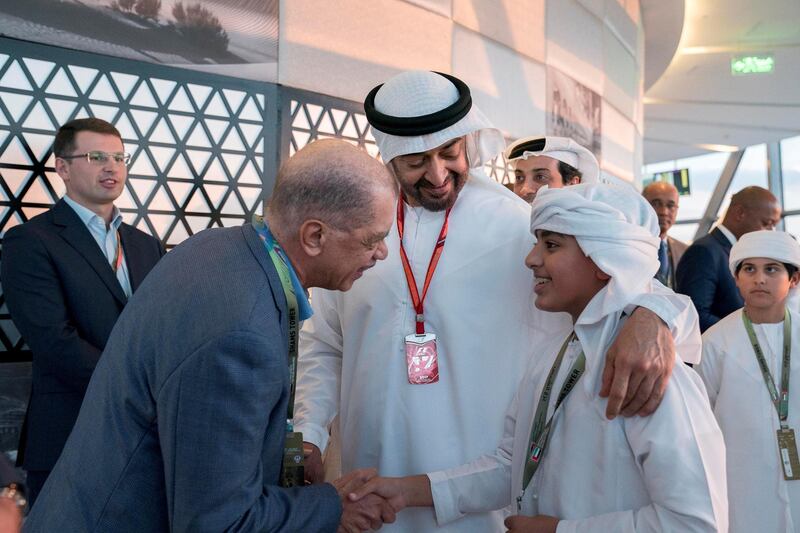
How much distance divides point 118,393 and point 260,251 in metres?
0.36

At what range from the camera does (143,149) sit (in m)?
3.51

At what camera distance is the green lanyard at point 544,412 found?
1.61m

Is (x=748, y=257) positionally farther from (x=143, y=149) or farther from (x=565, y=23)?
(x=565, y=23)

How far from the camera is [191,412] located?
120cm

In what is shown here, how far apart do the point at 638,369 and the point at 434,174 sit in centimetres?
84

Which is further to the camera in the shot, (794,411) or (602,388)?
(794,411)

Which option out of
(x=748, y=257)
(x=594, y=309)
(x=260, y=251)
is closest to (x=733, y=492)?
(x=748, y=257)

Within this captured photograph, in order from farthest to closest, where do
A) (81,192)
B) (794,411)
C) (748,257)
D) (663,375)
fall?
1. (748,257)
2. (794,411)
3. (81,192)
4. (663,375)

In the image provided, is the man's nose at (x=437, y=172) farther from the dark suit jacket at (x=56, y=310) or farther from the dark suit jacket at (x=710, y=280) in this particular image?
the dark suit jacket at (x=710, y=280)

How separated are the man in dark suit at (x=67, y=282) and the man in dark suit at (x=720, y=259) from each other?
2.96 m

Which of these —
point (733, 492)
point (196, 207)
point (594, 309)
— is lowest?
point (733, 492)

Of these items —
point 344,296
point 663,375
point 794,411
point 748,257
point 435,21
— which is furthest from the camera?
point 435,21

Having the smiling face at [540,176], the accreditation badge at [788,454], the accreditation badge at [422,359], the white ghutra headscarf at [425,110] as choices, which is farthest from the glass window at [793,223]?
the accreditation badge at [422,359]

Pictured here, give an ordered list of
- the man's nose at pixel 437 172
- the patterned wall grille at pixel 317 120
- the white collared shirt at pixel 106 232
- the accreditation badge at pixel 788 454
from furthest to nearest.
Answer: the patterned wall grille at pixel 317 120
the accreditation badge at pixel 788 454
the white collared shirt at pixel 106 232
the man's nose at pixel 437 172
